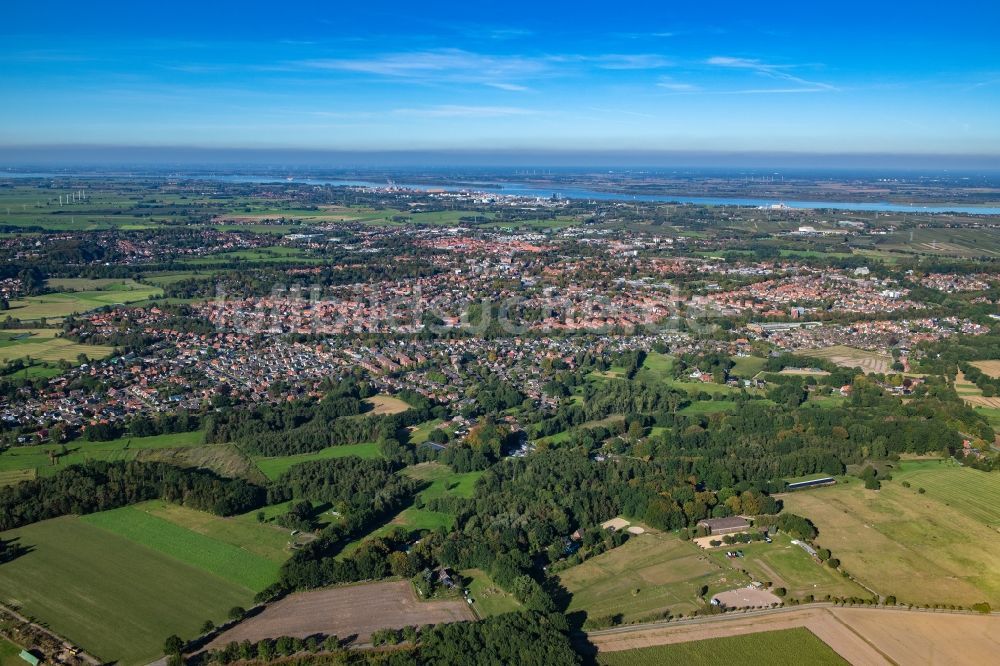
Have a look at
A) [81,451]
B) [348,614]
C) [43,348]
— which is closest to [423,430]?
[348,614]

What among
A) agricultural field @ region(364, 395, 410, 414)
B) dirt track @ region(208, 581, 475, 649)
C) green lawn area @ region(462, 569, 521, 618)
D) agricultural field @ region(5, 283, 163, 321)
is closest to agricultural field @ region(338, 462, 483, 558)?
dirt track @ region(208, 581, 475, 649)

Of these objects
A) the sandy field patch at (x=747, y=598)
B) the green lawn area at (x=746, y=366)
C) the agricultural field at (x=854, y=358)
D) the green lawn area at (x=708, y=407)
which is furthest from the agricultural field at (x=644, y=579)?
the agricultural field at (x=854, y=358)

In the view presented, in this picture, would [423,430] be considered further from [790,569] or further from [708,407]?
[790,569]

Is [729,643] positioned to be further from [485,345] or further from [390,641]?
[485,345]

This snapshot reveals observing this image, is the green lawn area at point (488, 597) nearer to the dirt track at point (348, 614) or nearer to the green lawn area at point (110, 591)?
the dirt track at point (348, 614)

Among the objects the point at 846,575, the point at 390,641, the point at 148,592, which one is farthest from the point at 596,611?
the point at 148,592

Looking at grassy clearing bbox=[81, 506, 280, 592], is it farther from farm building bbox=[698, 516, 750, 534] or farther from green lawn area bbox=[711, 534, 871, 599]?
green lawn area bbox=[711, 534, 871, 599]
